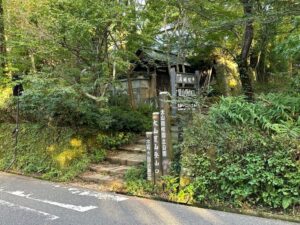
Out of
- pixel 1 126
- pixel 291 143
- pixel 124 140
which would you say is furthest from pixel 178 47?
pixel 291 143

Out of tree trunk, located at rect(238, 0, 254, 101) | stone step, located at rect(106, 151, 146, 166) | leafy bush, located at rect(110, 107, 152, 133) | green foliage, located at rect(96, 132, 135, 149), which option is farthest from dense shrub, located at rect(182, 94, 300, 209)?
tree trunk, located at rect(238, 0, 254, 101)

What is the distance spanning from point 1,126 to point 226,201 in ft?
28.0

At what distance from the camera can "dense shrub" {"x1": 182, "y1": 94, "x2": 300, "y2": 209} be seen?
16.4 ft

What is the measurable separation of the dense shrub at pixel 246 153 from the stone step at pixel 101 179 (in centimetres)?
181

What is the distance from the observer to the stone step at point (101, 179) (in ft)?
23.0

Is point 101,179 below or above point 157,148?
below

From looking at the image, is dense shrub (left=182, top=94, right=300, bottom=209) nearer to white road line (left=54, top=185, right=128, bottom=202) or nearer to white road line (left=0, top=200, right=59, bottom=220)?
white road line (left=54, top=185, right=128, bottom=202)

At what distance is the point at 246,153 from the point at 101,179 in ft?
11.3

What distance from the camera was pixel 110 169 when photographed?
7824mm

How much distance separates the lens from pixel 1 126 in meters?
11.1

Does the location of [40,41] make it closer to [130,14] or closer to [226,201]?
[130,14]

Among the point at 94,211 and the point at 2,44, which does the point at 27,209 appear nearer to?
the point at 94,211

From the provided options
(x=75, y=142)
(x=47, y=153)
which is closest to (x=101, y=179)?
(x=75, y=142)

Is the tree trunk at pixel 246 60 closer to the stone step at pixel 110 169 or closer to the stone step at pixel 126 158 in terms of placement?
the stone step at pixel 126 158
